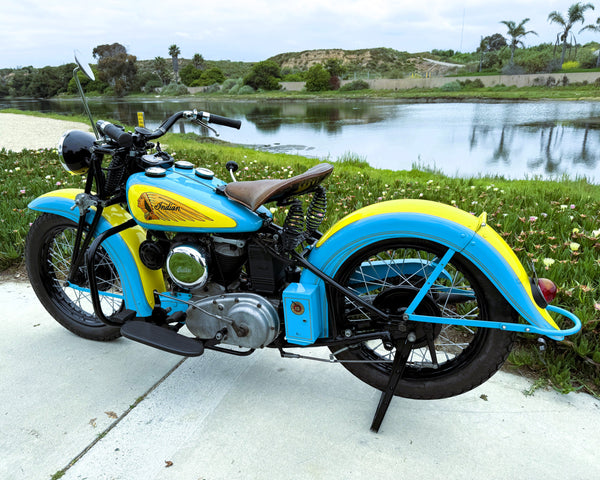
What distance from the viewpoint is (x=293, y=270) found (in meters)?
2.04

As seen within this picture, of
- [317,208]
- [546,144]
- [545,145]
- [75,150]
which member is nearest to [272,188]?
[317,208]

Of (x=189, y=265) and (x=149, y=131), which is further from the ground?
(x=149, y=131)

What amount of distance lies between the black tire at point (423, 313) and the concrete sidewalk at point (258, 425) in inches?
6.7

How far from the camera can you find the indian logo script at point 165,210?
1.89 meters

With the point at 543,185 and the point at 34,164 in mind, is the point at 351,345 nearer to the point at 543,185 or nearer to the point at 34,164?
the point at 543,185

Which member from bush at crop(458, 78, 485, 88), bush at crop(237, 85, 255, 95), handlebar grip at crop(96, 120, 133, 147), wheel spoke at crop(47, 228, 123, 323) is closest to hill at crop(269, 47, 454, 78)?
bush at crop(237, 85, 255, 95)

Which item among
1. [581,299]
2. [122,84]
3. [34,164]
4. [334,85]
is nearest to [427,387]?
[581,299]

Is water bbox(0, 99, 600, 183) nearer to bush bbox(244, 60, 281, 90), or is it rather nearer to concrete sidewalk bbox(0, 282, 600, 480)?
concrete sidewalk bbox(0, 282, 600, 480)

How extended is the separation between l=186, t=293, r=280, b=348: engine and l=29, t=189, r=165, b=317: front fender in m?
0.33

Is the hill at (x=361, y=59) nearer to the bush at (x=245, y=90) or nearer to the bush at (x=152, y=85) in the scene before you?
the bush at (x=152, y=85)

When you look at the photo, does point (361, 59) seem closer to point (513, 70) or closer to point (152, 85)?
point (152, 85)

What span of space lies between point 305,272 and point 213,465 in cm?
85

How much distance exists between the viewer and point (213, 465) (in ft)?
5.49

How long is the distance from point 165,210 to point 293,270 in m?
0.64
